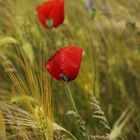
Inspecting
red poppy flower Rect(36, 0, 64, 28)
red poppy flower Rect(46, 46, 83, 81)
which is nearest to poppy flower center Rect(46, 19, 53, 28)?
red poppy flower Rect(36, 0, 64, 28)

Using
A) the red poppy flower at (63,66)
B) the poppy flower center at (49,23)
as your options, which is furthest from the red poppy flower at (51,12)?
the red poppy flower at (63,66)

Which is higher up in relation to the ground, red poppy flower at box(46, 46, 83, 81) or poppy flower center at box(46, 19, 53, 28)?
poppy flower center at box(46, 19, 53, 28)

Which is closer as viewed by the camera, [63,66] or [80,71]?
[63,66]

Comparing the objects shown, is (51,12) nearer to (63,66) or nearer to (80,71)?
(80,71)

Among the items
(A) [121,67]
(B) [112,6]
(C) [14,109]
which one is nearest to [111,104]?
(A) [121,67]

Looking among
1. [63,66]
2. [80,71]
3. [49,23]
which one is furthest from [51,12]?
[63,66]

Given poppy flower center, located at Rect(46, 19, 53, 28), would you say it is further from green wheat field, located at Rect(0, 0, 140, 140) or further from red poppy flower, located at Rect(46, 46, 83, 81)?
red poppy flower, located at Rect(46, 46, 83, 81)

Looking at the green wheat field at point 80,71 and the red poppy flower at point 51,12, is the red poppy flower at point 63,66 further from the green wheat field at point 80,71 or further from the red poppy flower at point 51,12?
the red poppy flower at point 51,12

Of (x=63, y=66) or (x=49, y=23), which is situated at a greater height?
(x=49, y=23)
